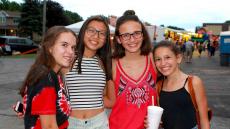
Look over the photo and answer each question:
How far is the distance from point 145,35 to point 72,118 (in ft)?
3.29

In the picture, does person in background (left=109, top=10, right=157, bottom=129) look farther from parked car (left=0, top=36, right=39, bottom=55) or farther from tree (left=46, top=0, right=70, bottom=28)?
tree (left=46, top=0, right=70, bottom=28)

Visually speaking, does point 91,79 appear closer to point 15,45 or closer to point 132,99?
point 132,99

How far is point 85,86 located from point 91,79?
3.3 inches

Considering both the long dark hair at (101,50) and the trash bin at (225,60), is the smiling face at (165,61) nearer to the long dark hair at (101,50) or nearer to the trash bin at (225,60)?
the long dark hair at (101,50)

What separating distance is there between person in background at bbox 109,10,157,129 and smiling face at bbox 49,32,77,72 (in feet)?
2.04

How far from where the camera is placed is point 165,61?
3.27 metres

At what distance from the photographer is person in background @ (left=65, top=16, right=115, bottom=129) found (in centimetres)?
314

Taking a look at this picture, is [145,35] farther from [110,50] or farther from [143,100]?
[143,100]

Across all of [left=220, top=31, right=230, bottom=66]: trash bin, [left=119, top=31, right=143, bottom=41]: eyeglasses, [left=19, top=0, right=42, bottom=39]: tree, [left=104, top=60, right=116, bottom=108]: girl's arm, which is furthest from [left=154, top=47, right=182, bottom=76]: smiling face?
[left=19, top=0, right=42, bottom=39]: tree

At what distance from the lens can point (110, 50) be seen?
3441 millimetres

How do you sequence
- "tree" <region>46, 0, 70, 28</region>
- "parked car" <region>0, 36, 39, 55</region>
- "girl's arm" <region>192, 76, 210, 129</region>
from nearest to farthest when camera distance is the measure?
1. "girl's arm" <region>192, 76, 210, 129</region>
2. "parked car" <region>0, 36, 39, 55</region>
3. "tree" <region>46, 0, 70, 28</region>

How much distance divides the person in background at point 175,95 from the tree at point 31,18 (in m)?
56.1

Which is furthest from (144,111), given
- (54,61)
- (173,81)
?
(54,61)

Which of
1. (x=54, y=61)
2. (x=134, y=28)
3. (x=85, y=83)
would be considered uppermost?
(x=134, y=28)
